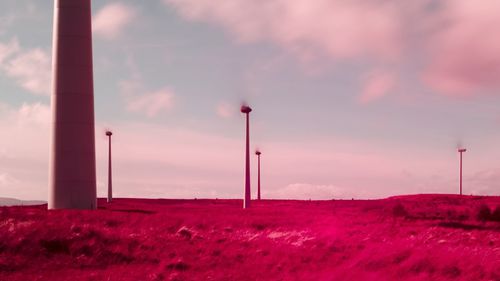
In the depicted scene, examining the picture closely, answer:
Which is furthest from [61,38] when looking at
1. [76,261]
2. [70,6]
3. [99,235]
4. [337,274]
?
[337,274]

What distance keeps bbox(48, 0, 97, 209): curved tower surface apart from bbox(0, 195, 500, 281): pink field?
5205mm

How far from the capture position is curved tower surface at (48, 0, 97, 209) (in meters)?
34.4

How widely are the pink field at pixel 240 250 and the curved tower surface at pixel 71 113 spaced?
17.1ft

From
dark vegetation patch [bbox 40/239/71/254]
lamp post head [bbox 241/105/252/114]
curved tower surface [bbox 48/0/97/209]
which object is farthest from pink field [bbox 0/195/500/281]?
lamp post head [bbox 241/105/252/114]

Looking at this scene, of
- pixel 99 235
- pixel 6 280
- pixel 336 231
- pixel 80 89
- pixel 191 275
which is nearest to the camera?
pixel 6 280

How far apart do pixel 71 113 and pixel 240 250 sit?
1832 centimetres

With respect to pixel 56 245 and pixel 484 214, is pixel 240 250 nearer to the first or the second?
pixel 56 245

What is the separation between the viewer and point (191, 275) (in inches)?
684

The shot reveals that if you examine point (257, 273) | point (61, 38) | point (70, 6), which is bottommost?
point (257, 273)

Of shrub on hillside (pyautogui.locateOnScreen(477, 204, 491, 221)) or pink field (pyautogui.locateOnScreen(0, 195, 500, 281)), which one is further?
shrub on hillside (pyautogui.locateOnScreen(477, 204, 491, 221))

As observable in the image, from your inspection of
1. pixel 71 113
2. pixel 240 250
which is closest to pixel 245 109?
pixel 71 113

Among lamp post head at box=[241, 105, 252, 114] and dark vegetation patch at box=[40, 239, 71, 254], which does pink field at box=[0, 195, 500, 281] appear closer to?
dark vegetation patch at box=[40, 239, 71, 254]

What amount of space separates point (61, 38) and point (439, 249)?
2756 cm

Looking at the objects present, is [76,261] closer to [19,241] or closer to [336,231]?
[19,241]
